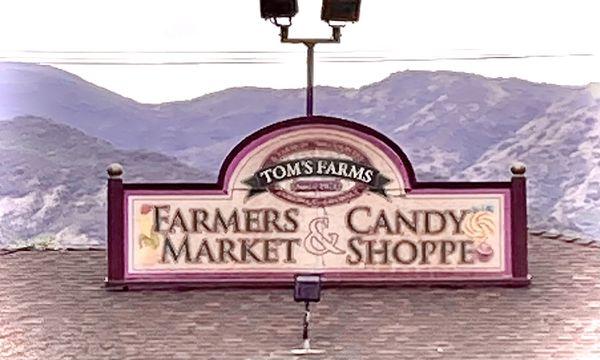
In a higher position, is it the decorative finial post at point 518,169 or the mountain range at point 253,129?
the mountain range at point 253,129

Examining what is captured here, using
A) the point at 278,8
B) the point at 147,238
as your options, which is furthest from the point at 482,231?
the point at 147,238

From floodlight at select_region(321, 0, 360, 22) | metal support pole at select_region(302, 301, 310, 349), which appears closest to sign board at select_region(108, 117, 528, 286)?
floodlight at select_region(321, 0, 360, 22)

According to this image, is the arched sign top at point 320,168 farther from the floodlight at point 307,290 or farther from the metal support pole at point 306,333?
the metal support pole at point 306,333

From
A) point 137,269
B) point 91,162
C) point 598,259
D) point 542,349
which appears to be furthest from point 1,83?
point 542,349

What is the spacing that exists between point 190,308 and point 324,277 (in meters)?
1.57

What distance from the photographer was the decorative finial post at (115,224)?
41.2ft

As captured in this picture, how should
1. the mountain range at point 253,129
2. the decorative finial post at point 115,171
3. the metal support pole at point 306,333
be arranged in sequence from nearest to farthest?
the metal support pole at point 306,333 < the decorative finial post at point 115,171 < the mountain range at point 253,129

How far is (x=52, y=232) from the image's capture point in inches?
952

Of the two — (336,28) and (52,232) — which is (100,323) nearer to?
(336,28)

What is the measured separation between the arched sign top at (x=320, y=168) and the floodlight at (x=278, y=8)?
1.39 metres

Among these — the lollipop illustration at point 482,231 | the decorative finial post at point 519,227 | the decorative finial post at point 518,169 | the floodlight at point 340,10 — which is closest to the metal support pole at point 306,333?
the lollipop illustration at point 482,231

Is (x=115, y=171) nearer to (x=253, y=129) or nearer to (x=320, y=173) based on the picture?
(x=320, y=173)

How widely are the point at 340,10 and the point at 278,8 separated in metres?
0.70

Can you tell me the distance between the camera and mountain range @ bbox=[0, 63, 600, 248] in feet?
79.3
